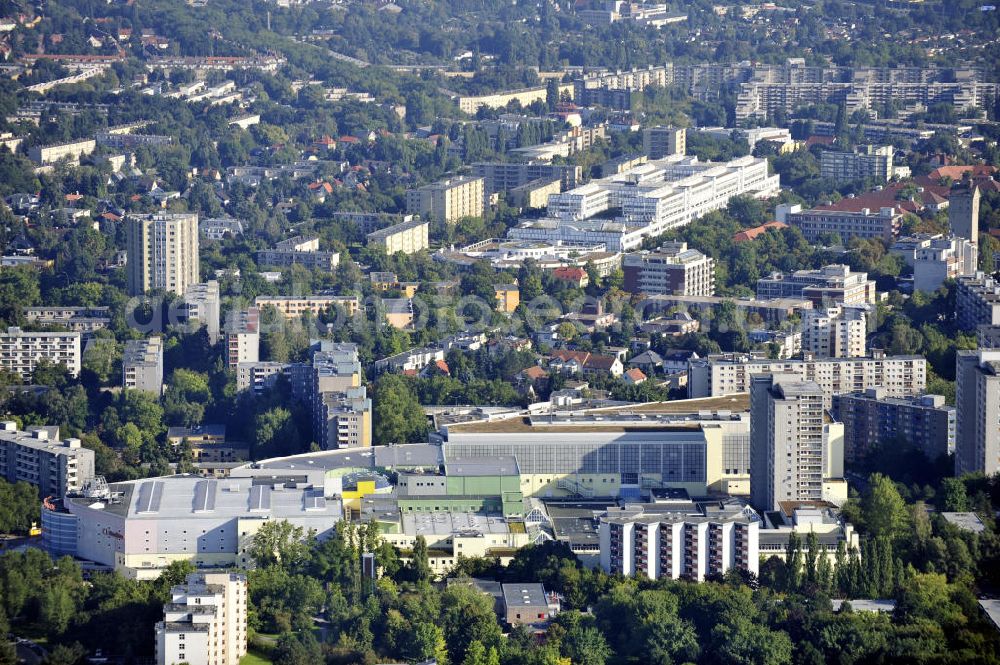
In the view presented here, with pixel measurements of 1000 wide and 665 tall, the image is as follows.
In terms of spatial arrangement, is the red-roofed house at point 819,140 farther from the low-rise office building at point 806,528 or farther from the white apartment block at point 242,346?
the low-rise office building at point 806,528

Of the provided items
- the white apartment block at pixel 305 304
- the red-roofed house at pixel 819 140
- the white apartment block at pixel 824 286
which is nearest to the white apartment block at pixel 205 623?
the white apartment block at pixel 305 304

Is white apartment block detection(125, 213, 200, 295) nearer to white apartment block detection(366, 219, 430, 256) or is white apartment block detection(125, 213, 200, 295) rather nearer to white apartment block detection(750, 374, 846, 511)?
white apartment block detection(366, 219, 430, 256)

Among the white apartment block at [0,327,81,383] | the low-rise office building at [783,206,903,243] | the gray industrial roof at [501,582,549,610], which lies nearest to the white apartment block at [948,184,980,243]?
the low-rise office building at [783,206,903,243]

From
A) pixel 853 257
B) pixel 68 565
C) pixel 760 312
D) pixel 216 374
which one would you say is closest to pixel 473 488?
pixel 68 565

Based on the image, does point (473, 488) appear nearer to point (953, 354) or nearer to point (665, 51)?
point (953, 354)

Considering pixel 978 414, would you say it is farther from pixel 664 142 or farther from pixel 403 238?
pixel 664 142

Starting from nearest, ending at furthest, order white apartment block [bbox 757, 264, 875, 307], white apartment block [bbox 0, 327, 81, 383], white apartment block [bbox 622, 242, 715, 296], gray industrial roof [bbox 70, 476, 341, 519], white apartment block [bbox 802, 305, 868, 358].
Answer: gray industrial roof [bbox 70, 476, 341, 519], white apartment block [bbox 802, 305, 868, 358], white apartment block [bbox 0, 327, 81, 383], white apartment block [bbox 757, 264, 875, 307], white apartment block [bbox 622, 242, 715, 296]
